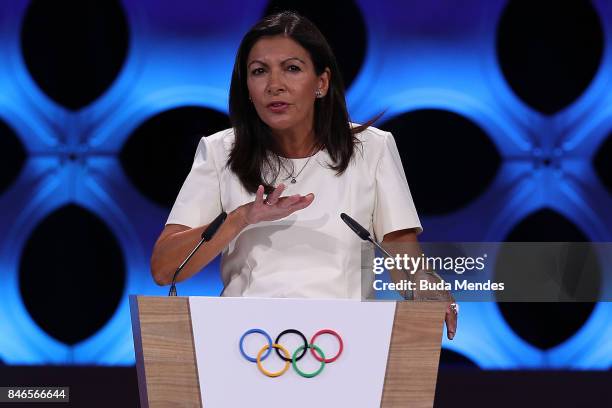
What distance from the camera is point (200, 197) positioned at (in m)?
2.35

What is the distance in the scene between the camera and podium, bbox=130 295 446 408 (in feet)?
5.72

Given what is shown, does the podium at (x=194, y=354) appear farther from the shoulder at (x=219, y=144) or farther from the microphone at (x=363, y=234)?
the shoulder at (x=219, y=144)

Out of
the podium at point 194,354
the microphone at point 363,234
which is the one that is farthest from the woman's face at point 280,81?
the podium at point 194,354

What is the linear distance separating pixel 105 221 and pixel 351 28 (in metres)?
1.22

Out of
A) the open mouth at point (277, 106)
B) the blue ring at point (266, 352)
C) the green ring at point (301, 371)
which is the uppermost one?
the open mouth at point (277, 106)

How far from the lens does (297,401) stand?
1733 mm

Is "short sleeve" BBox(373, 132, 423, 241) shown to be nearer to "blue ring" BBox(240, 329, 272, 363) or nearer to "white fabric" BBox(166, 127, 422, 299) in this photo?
"white fabric" BBox(166, 127, 422, 299)

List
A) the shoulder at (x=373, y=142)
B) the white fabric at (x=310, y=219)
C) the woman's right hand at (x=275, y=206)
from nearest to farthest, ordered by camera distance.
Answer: the woman's right hand at (x=275, y=206)
the white fabric at (x=310, y=219)
the shoulder at (x=373, y=142)

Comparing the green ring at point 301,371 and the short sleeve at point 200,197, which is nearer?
the green ring at point 301,371

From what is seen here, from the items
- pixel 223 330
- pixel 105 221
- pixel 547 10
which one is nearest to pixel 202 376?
pixel 223 330

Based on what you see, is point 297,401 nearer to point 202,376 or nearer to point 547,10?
point 202,376

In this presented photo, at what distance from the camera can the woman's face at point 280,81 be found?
230 cm

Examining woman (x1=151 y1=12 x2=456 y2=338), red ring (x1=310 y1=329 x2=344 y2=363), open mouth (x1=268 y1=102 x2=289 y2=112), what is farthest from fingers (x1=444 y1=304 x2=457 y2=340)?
open mouth (x1=268 y1=102 x2=289 y2=112)

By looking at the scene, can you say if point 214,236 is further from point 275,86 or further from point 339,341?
point 339,341
